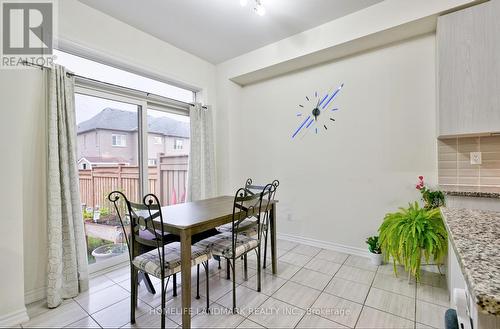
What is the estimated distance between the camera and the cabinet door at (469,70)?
189 cm

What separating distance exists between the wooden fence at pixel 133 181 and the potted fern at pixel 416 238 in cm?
270

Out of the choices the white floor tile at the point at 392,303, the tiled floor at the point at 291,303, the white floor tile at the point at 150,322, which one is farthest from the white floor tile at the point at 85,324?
the white floor tile at the point at 392,303

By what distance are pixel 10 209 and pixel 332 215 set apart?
315 centimetres

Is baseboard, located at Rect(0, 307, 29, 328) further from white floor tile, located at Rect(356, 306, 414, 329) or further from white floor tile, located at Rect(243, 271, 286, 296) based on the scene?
white floor tile, located at Rect(356, 306, 414, 329)

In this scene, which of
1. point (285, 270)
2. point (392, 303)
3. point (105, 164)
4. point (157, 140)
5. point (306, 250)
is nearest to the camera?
point (392, 303)

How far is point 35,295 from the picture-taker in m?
1.99

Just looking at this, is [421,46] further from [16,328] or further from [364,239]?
[16,328]

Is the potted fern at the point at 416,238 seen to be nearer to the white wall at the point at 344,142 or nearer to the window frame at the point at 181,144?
the white wall at the point at 344,142

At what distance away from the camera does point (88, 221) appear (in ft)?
8.26

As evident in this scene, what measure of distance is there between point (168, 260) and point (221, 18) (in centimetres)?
256

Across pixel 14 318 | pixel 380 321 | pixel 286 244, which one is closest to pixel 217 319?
pixel 380 321

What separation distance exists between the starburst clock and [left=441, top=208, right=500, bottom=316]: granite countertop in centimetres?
203

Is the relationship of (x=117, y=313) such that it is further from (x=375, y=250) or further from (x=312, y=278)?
(x=375, y=250)

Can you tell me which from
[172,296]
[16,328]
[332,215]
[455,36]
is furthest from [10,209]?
[455,36]
